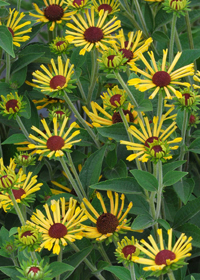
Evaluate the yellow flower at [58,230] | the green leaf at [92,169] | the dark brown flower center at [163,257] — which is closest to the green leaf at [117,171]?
the green leaf at [92,169]

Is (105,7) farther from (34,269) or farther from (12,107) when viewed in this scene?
(34,269)

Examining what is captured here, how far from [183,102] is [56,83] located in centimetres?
21

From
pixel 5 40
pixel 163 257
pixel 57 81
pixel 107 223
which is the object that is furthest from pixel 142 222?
pixel 5 40

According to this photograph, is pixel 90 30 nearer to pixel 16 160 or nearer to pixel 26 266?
pixel 16 160

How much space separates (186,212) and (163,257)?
29cm

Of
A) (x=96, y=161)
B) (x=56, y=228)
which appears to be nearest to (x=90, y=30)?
(x=96, y=161)

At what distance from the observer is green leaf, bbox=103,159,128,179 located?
30.3 inches

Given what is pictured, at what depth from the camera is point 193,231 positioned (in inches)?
29.8

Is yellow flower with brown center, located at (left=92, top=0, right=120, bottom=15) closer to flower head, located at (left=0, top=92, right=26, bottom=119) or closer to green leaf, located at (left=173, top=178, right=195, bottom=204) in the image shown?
flower head, located at (left=0, top=92, right=26, bottom=119)

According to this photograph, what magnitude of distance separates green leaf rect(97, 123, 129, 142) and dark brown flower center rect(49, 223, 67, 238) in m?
0.17

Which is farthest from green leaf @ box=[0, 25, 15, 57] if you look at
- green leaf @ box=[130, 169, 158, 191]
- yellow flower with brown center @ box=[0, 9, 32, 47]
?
green leaf @ box=[130, 169, 158, 191]

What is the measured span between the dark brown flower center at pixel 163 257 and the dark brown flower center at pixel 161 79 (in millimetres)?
242

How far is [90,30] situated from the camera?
76cm

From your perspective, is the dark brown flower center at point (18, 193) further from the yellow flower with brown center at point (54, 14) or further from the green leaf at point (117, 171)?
the yellow flower with brown center at point (54, 14)
